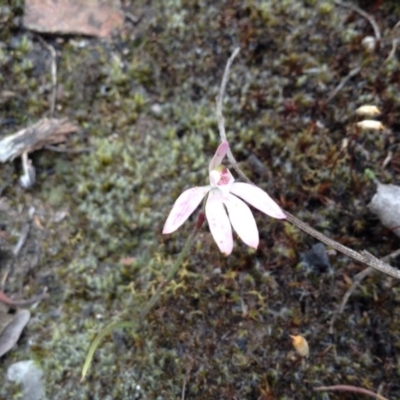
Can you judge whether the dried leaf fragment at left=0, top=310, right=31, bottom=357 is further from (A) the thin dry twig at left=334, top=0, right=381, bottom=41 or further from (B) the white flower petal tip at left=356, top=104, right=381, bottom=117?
(A) the thin dry twig at left=334, top=0, right=381, bottom=41

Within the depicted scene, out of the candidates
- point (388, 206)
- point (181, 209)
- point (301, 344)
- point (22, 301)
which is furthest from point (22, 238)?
point (388, 206)

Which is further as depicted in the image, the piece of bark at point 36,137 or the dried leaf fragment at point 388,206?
the piece of bark at point 36,137

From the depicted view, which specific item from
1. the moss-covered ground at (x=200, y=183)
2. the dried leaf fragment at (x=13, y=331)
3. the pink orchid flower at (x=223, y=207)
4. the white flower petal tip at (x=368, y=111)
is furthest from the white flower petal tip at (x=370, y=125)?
the dried leaf fragment at (x=13, y=331)

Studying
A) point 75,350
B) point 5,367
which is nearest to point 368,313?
point 75,350

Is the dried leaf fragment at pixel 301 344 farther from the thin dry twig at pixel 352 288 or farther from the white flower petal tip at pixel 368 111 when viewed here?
the white flower petal tip at pixel 368 111

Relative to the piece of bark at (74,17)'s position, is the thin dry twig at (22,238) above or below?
below

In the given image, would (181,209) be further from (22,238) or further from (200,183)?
(22,238)
